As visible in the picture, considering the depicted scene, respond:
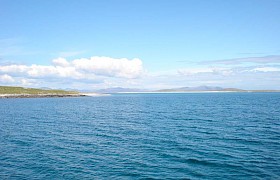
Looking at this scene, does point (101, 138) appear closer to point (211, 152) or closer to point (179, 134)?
point (179, 134)

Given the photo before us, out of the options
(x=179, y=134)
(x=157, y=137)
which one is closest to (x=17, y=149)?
(x=157, y=137)

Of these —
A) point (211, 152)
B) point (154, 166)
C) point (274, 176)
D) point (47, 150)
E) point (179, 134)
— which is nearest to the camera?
point (274, 176)

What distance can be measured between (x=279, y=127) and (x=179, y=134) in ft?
80.1

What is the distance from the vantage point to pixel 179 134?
171ft

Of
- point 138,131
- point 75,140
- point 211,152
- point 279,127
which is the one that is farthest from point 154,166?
point 279,127

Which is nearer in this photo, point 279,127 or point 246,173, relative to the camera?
point 246,173

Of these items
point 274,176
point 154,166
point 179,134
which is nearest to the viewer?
point 274,176

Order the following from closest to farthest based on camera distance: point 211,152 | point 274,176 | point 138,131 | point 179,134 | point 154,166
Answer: point 274,176 → point 154,166 → point 211,152 → point 179,134 → point 138,131

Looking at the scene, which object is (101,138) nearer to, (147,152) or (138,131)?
(138,131)

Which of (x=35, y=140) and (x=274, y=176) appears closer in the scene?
(x=274, y=176)

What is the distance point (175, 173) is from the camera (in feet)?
98.9

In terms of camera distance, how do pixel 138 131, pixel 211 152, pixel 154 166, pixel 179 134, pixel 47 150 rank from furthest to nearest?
pixel 138 131 → pixel 179 134 → pixel 47 150 → pixel 211 152 → pixel 154 166

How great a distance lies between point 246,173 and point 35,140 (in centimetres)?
3684

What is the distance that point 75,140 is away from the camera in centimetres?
4900
